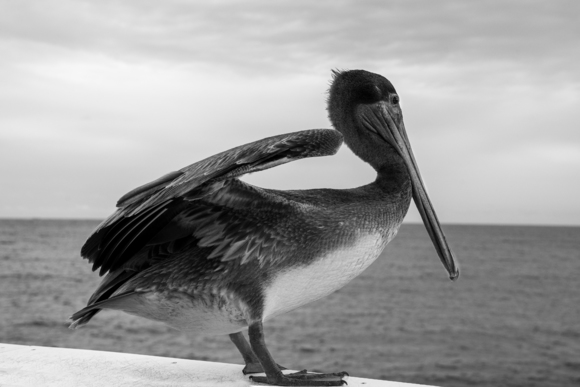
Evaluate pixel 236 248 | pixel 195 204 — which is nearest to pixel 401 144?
pixel 236 248

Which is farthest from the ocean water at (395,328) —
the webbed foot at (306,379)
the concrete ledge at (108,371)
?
the webbed foot at (306,379)

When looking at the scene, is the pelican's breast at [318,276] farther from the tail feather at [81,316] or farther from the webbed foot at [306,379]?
the tail feather at [81,316]

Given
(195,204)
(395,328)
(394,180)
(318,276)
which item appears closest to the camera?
(195,204)

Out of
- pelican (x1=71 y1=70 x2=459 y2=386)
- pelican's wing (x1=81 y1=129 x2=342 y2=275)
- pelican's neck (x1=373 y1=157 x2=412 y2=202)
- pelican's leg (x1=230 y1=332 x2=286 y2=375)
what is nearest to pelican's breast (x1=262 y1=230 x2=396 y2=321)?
pelican (x1=71 y1=70 x2=459 y2=386)

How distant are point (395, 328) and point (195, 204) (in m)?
33.2

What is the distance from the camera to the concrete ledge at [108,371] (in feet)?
12.8

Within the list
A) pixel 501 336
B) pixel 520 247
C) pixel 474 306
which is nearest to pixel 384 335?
pixel 501 336

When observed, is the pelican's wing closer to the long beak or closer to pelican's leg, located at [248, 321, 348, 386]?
pelican's leg, located at [248, 321, 348, 386]

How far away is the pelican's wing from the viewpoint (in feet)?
9.82

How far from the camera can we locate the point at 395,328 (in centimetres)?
3491

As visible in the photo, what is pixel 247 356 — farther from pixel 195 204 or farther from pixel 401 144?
pixel 401 144

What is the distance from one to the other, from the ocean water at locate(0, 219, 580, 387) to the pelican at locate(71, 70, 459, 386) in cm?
2005

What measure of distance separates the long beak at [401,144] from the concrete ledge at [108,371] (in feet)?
3.32

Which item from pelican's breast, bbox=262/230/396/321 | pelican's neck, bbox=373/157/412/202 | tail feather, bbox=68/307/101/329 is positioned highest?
pelican's neck, bbox=373/157/412/202
